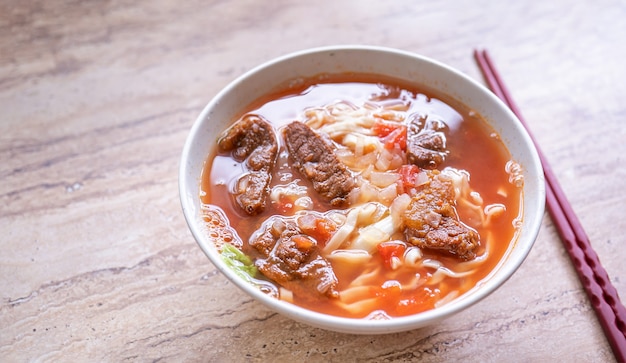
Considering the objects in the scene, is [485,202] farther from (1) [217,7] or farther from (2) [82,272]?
(1) [217,7]

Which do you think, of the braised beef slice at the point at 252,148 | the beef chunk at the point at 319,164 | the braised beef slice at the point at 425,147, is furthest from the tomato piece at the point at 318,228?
the braised beef slice at the point at 425,147

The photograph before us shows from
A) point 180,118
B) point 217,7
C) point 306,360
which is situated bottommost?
point 306,360

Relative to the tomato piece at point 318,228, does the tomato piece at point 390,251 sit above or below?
below

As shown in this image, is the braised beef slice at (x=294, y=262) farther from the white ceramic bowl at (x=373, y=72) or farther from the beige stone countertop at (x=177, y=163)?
the beige stone countertop at (x=177, y=163)

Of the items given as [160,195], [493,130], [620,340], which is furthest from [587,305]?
[160,195]

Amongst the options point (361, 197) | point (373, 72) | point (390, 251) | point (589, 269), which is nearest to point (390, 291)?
point (390, 251)

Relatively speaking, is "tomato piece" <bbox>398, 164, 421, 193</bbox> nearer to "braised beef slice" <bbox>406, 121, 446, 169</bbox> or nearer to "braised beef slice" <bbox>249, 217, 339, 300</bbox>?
"braised beef slice" <bbox>406, 121, 446, 169</bbox>
